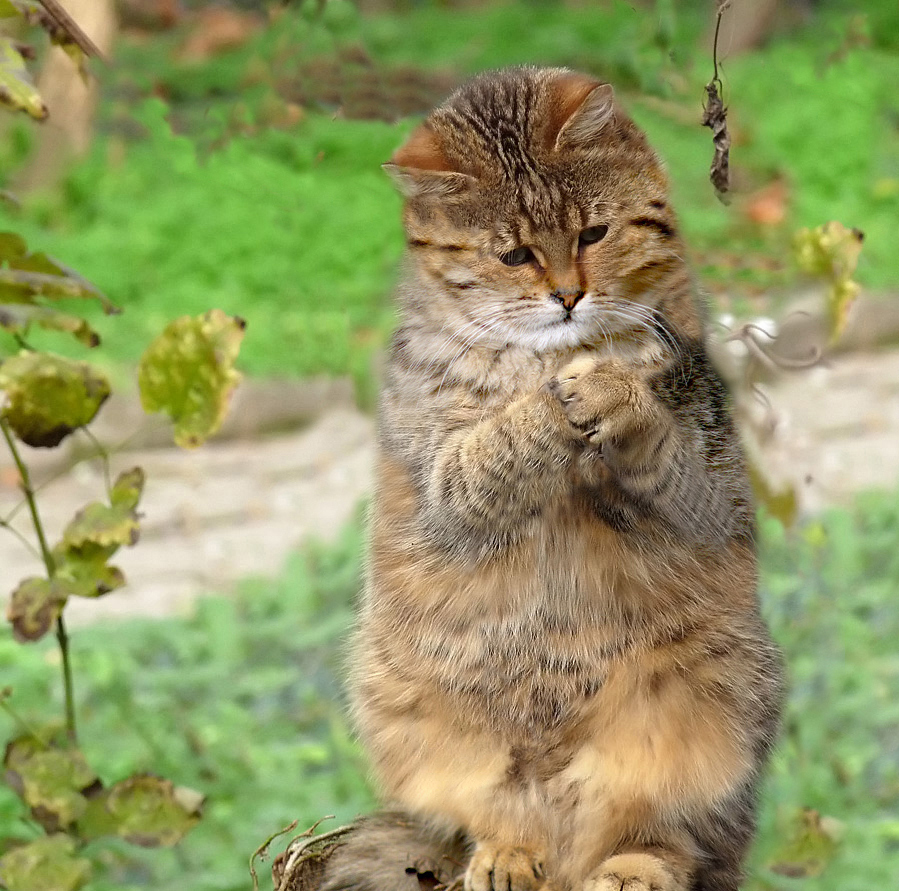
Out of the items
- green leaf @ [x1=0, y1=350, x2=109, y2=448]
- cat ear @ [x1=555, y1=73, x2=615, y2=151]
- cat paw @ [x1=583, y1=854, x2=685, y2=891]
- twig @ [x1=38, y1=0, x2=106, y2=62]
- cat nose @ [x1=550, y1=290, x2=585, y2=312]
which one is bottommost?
cat paw @ [x1=583, y1=854, x2=685, y2=891]

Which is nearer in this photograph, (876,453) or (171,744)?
(171,744)

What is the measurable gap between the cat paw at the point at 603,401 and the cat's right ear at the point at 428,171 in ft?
1.00

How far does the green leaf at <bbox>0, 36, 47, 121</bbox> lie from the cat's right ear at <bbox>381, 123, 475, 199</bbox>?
0.58 m

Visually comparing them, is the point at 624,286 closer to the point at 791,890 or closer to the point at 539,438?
the point at 539,438

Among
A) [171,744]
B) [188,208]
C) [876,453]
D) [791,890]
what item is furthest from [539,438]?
[188,208]

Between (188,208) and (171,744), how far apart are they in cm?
391

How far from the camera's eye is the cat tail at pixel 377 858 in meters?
1.99

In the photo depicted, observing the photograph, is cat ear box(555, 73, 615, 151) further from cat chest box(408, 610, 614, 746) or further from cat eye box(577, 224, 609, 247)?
cat chest box(408, 610, 614, 746)

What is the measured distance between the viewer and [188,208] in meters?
6.52

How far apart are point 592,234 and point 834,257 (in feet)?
3.10

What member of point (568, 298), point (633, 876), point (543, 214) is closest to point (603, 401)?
point (568, 298)

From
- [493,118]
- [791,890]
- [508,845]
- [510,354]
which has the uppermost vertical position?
[493,118]

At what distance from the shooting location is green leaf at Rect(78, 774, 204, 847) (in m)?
2.54

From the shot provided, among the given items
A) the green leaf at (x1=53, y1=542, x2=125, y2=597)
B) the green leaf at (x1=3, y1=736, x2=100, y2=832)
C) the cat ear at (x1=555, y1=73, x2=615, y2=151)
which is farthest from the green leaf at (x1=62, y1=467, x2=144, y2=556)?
the cat ear at (x1=555, y1=73, x2=615, y2=151)
